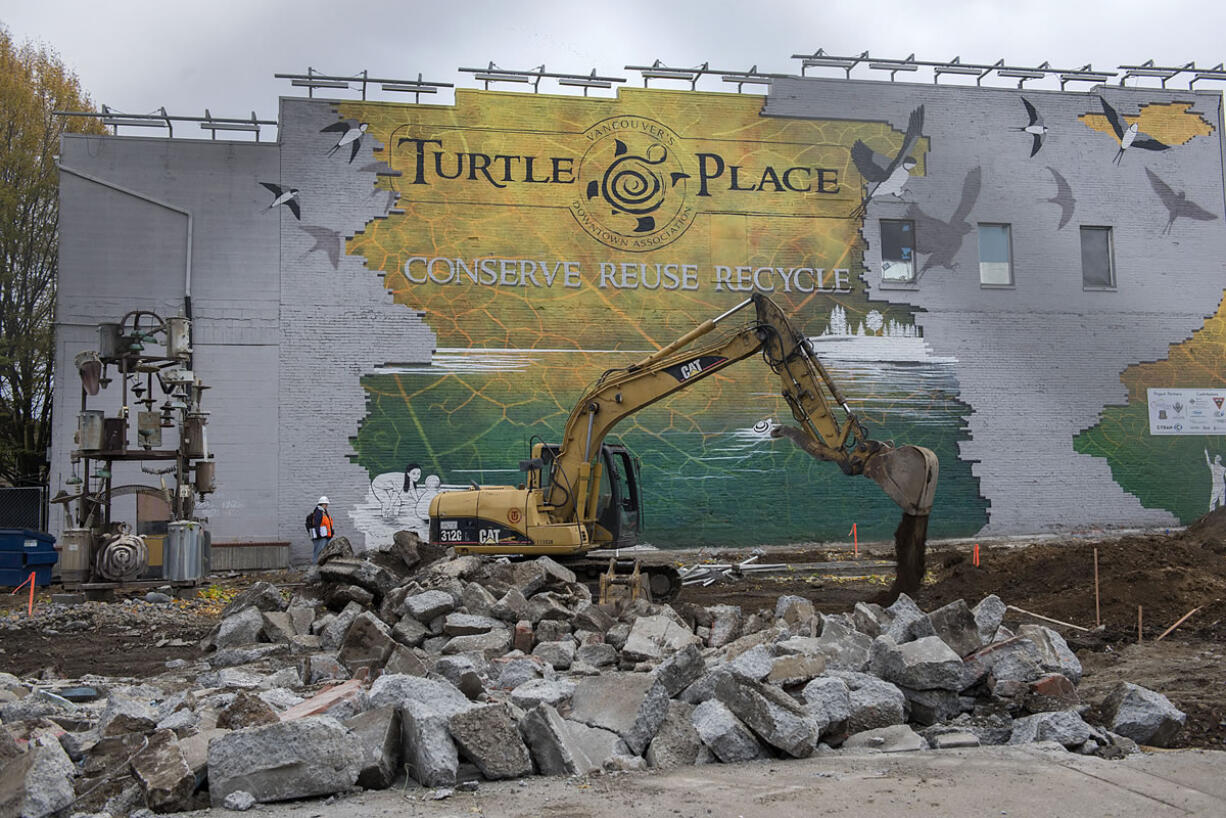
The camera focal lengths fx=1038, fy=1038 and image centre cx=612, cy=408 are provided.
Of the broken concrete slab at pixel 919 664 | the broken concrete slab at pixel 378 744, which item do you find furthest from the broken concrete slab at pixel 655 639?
the broken concrete slab at pixel 378 744

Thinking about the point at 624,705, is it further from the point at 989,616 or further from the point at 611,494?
the point at 611,494

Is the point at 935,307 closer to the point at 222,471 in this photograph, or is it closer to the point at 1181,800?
the point at 222,471

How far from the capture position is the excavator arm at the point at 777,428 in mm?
12430

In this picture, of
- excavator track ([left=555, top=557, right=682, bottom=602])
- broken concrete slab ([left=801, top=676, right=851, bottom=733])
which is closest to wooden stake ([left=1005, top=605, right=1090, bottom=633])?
broken concrete slab ([left=801, top=676, right=851, bottom=733])

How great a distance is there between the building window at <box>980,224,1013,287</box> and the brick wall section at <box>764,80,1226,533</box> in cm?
20

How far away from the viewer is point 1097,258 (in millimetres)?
25703

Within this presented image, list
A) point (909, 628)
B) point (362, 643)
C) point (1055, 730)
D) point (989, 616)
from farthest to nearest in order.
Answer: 1. point (989, 616)
2. point (362, 643)
3. point (909, 628)
4. point (1055, 730)

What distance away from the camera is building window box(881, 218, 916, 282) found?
2475 cm

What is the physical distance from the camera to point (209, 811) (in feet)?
18.0

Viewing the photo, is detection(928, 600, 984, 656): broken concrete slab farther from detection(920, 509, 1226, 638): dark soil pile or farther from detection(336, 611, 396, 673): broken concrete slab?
detection(336, 611, 396, 673): broken concrete slab

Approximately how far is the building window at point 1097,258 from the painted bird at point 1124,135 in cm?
190

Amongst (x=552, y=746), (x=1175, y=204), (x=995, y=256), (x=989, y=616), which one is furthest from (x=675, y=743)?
(x=1175, y=204)

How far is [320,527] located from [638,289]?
8.77m

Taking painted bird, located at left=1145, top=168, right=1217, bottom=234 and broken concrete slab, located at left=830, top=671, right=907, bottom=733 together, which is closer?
broken concrete slab, located at left=830, top=671, right=907, bottom=733
